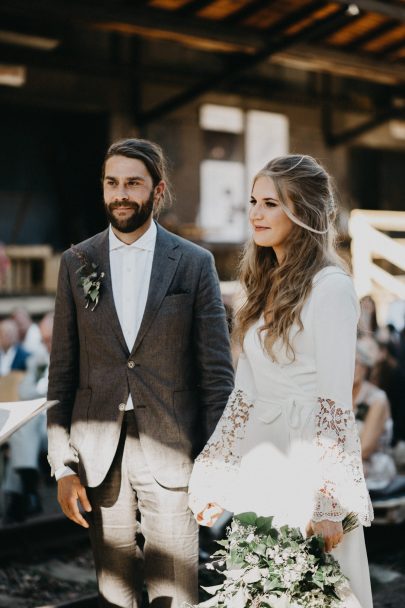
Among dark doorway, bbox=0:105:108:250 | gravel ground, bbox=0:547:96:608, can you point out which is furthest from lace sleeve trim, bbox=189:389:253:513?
dark doorway, bbox=0:105:108:250

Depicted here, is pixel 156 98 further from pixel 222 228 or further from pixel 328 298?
pixel 328 298

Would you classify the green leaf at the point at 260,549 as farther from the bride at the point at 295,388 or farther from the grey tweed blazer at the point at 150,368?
the grey tweed blazer at the point at 150,368

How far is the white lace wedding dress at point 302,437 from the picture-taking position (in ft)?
8.36

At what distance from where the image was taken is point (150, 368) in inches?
124

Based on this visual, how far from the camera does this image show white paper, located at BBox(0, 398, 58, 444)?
8.31 feet

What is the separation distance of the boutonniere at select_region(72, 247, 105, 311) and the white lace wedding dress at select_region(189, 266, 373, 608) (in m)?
0.59

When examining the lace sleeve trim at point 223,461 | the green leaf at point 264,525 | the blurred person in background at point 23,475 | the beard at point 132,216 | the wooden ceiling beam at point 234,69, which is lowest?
the blurred person in background at point 23,475

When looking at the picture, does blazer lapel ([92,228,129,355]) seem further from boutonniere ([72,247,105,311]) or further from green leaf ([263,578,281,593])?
green leaf ([263,578,281,593])

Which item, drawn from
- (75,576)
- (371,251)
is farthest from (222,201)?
(75,576)

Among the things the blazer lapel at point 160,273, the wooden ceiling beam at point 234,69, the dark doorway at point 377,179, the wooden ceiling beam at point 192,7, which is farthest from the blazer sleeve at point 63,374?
the dark doorway at point 377,179

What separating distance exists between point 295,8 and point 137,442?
26.2ft

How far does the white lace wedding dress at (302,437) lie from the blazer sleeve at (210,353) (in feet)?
1.14

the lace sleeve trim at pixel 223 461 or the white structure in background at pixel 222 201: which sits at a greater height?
the white structure in background at pixel 222 201

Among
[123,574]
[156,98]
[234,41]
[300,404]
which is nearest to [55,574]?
[123,574]
